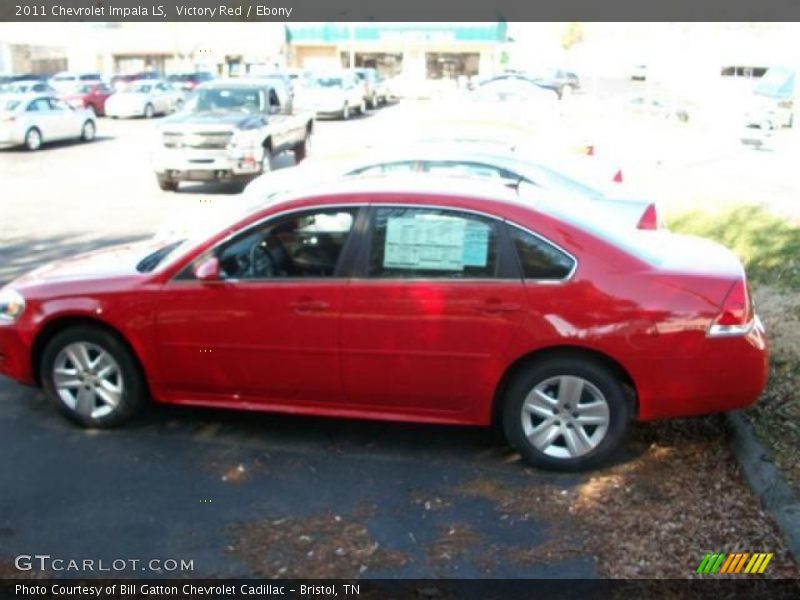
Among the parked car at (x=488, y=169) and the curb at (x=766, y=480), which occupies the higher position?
the parked car at (x=488, y=169)

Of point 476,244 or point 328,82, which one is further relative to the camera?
point 328,82

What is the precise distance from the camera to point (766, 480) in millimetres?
4445

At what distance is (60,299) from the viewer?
17.0ft

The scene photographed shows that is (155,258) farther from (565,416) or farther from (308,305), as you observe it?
(565,416)

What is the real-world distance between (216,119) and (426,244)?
1189cm

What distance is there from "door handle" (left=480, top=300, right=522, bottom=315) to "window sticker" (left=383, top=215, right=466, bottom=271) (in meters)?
0.26

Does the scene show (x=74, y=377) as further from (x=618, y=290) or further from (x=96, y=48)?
(x=96, y=48)

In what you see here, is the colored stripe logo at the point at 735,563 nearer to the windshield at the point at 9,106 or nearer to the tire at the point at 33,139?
the tire at the point at 33,139

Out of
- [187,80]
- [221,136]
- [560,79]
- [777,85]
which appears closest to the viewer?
[221,136]

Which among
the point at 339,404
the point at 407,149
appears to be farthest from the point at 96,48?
the point at 339,404

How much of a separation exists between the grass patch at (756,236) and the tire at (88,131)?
2075 cm

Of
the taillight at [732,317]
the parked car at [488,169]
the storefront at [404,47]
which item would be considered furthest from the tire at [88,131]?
the storefront at [404,47]

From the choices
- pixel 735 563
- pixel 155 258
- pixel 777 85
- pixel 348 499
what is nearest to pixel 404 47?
pixel 777 85

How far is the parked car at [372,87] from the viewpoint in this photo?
41062mm
